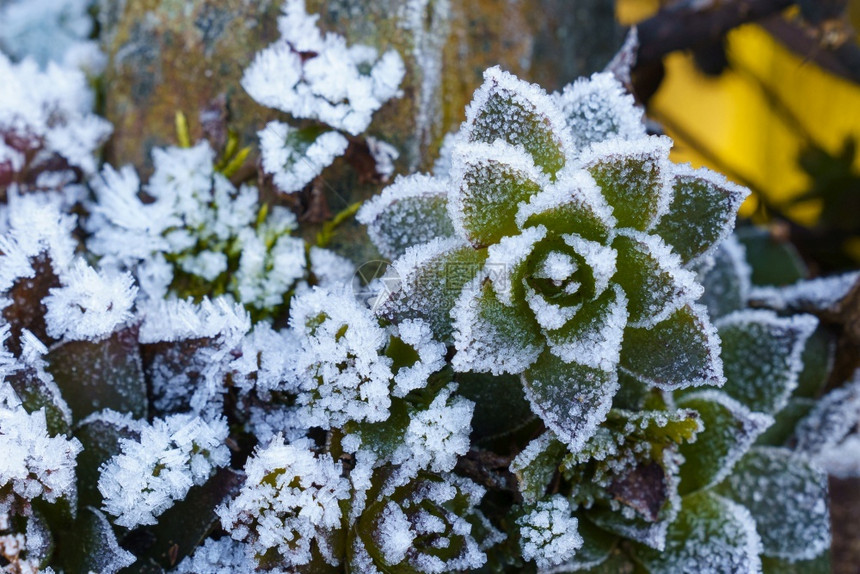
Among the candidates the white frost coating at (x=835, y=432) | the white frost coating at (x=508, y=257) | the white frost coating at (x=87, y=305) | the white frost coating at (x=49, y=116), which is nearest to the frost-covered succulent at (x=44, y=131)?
the white frost coating at (x=49, y=116)

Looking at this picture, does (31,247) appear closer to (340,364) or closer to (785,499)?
(340,364)

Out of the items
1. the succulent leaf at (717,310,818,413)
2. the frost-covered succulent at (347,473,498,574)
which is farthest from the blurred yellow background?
the frost-covered succulent at (347,473,498,574)

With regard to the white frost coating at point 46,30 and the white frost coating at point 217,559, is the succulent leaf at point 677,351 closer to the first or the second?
the white frost coating at point 217,559

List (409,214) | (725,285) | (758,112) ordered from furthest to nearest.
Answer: (758,112) → (725,285) → (409,214)

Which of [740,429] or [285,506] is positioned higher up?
[740,429]


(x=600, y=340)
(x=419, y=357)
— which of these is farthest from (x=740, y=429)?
(x=419, y=357)

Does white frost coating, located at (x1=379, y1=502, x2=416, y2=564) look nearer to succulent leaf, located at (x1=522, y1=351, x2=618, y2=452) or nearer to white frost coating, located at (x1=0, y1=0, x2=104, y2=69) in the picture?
succulent leaf, located at (x1=522, y1=351, x2=618, y2=452)
